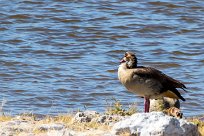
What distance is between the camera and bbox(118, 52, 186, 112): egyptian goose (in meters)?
10.8

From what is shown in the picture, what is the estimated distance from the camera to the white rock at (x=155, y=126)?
848 centimetres

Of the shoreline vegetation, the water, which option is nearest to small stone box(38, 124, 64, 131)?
the shoreline vegetation

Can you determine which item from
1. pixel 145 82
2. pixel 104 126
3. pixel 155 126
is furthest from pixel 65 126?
pixel 145 82

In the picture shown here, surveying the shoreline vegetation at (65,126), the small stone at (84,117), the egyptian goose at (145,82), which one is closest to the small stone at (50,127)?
the shoreline vegetation at (65,126)

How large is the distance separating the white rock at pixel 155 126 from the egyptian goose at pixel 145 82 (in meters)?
2.02

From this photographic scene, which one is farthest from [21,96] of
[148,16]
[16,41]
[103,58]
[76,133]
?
[148,16]

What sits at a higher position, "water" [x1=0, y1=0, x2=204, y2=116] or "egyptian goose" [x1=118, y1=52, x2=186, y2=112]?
"egyptian goose" [x1=118, y1=52, x2=186, y2=112]

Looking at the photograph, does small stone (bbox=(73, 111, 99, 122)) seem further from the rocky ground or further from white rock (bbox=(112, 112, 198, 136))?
white rock (bbox=(112, 112, 198, 136))

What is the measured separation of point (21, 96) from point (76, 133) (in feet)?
20.6

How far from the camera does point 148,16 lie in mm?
22906

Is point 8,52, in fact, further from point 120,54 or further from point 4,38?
point 120,54

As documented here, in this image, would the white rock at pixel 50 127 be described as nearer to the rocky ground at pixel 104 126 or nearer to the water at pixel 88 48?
the rocky ground at pixel 104 126

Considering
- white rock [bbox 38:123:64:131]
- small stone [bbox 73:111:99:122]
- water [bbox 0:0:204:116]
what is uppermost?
white rock [bbox 38:123:64:131]

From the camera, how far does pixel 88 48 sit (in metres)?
19.3
